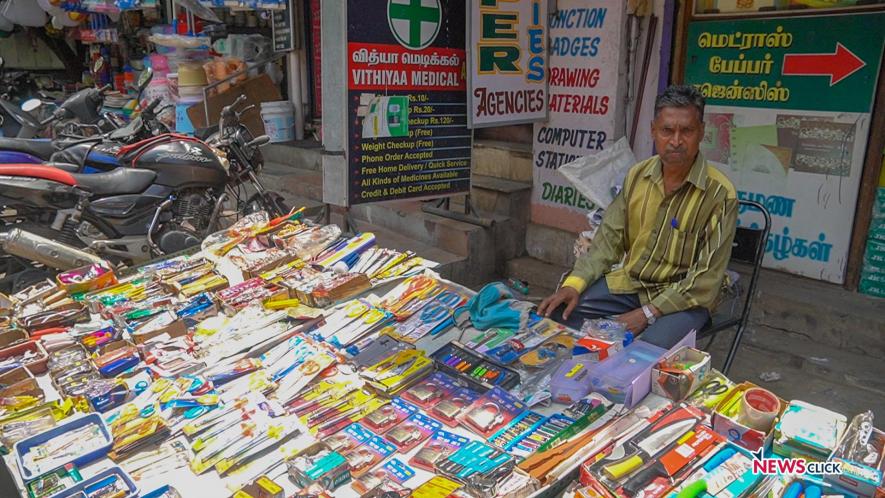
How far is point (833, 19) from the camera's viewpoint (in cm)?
346

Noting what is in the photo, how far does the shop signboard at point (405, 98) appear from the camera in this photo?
3732 mm

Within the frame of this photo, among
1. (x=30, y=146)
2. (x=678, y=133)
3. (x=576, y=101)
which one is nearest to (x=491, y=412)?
(x=678, y=133)

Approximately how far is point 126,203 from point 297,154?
3.02 m

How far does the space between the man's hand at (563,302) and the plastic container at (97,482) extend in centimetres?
159

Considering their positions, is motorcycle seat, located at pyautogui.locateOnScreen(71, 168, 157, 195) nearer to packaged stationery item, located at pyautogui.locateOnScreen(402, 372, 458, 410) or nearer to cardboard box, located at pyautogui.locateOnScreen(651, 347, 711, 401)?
packaged stationery item, located at pyautogui.locateOnScreen(402, 372, 458, 410)

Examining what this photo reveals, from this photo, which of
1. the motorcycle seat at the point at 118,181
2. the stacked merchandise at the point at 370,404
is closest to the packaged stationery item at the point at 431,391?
the stacked merchandise at the point at 370,404

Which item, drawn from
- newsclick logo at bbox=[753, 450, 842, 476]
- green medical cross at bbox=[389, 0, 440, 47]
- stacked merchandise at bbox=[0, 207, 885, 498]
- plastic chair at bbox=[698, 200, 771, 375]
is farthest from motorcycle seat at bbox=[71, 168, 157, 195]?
newsclick logo at bbox=[753, 450, 842, 476]

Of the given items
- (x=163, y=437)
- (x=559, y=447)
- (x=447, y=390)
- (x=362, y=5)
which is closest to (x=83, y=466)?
(x=163, y=437)

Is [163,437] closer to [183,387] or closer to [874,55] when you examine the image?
[183,387]

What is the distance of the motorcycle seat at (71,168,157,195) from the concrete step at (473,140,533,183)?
8.45 ft

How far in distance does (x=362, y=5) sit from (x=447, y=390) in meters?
2.55

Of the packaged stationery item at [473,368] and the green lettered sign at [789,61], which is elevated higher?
the green lettered sign at [789,61]

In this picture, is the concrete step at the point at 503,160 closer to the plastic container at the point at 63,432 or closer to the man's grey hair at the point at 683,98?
the man's grey hair at the point at 683,98

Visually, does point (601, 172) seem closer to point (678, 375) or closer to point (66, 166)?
point (678, 375)
